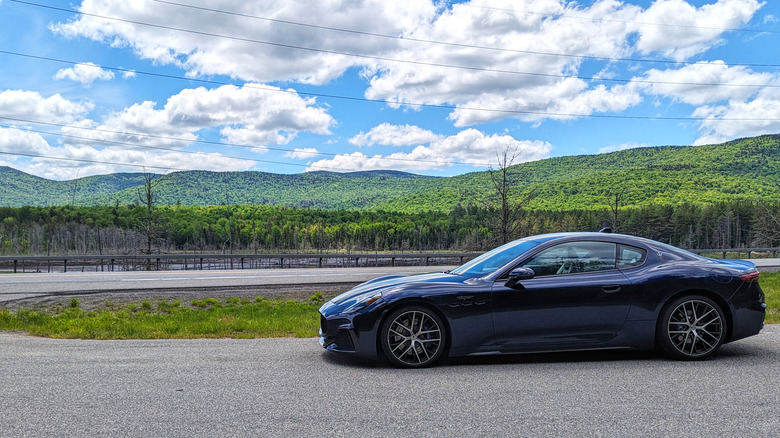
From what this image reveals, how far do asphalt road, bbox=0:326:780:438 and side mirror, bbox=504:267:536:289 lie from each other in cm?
84

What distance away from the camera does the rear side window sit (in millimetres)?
6172

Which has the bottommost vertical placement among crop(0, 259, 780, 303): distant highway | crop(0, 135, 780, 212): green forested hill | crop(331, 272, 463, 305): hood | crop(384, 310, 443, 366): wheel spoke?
crop(0, 259, 780, 303): distant highway

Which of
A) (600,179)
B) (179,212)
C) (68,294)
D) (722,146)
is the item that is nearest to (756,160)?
(722,146)

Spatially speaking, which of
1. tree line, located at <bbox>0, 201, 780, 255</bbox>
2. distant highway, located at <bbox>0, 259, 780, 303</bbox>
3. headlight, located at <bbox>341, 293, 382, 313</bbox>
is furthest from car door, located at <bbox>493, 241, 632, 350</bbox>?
tree line, located at <bbox>0, 201, 780, 255</bbox>

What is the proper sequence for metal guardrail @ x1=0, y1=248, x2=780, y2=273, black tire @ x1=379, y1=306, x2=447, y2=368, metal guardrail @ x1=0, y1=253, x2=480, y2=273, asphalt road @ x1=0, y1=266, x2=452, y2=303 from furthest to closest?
metal guardrail @ x1=0, y1=248, x2=780, y2=273, metal guardrail @ x1=0, y1=253, x2=480, y2=273, asphalt road @ x1=0, y1=266, x2=452, y2=303, black tire @ x1=379, y1=306, x2=447, y2=368

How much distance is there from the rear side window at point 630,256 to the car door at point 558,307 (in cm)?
20

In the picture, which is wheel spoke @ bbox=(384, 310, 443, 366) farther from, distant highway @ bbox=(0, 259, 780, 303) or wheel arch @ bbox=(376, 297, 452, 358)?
distant highway @ bbox=(0, 259, 780, 303)

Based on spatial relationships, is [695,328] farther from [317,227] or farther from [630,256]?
[317,227]

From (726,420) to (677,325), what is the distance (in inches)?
82.4

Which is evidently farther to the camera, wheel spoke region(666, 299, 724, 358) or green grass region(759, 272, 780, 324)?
green grass region(759, 272, 780, 324)

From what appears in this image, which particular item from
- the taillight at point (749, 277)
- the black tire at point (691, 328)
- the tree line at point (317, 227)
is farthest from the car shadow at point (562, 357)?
the tree line at point (317, 227)

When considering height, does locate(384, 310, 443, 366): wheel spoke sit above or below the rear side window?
below

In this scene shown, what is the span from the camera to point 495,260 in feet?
21.1

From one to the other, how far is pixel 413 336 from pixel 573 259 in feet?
6.27
